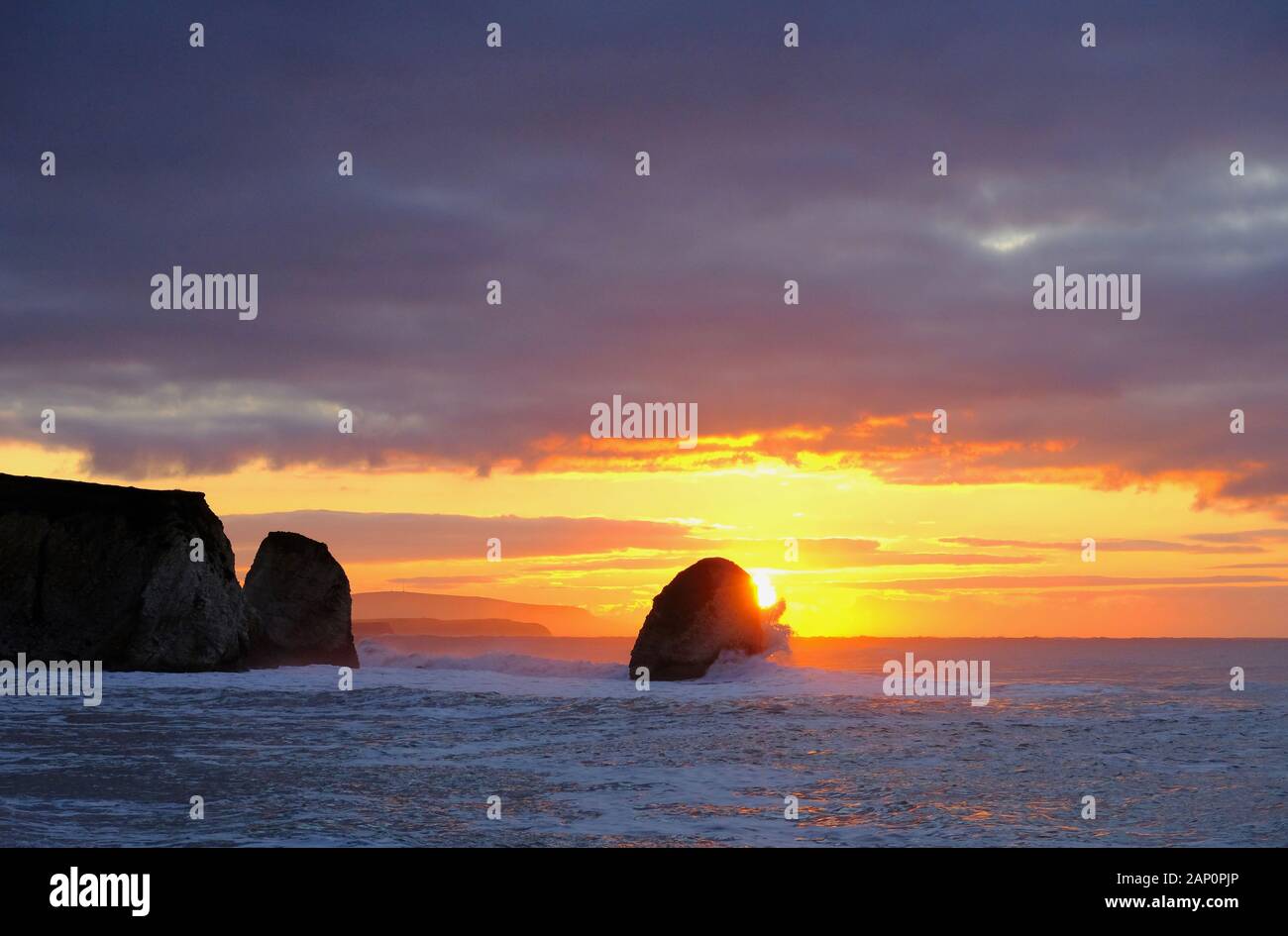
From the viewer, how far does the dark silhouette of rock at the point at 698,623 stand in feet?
144

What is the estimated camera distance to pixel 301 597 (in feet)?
157

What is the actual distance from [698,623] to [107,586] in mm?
21320

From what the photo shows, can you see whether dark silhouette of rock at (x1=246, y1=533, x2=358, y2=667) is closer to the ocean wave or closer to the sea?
the ocean wave

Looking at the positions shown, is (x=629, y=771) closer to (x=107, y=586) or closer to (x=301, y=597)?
(x=107, y=586)

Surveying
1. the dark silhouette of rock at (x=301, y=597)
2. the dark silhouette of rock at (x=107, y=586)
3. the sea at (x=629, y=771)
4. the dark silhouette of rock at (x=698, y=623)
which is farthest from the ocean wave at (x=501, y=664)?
the sea at (x=629, y=771)

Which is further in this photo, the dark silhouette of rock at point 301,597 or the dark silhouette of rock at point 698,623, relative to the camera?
the dark silhouette of rock at point 301,597

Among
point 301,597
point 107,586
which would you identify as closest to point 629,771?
point 107,586

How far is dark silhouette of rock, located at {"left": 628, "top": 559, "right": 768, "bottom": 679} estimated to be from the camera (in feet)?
144

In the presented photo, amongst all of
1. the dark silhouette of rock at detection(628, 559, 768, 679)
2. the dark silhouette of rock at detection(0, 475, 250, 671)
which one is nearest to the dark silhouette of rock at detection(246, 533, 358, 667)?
the dark silhouette of rock at detection(0, 475, 250, 671)

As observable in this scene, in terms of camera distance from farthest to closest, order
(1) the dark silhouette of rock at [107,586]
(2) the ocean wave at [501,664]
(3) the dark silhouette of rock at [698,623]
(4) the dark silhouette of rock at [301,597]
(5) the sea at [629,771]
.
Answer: (2) the ocean wave at [501,664]
(4) the dark silhouette of rock at [301,597]
(3) the dark silhouette of rock at [698,623]
(1) the dark silhouette of rock at [107,586]
(5) the sea at [629,771]

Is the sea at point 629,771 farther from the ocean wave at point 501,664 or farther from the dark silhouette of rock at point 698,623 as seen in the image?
the ocean wave at point 501,664

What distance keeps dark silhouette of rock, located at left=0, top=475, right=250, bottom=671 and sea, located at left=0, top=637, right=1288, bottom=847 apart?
708cm

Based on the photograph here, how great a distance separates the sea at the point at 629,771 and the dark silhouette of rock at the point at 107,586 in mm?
7076
